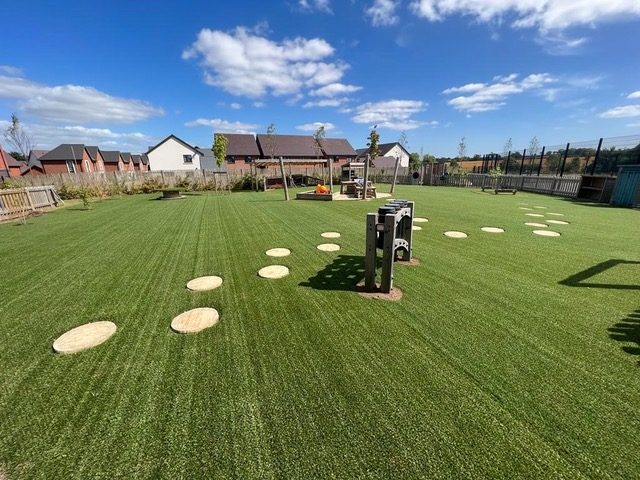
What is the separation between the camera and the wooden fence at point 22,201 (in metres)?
9.59

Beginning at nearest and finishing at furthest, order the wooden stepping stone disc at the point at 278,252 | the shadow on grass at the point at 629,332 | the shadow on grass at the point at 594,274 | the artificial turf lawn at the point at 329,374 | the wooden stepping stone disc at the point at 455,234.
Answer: the artificial turf lawn at the point at 329,374 → the shadow on grass at the point at 629,332 → the shadow on grass at the point at 594,274 → the wooden stepping stone disc at the point at 278,252 → the wooden stepping stone disc at the point at 455,234

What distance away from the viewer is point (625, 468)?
1.36 meters

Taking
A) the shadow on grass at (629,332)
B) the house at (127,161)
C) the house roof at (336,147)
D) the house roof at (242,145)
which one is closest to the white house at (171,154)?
the house roof at (242,145)

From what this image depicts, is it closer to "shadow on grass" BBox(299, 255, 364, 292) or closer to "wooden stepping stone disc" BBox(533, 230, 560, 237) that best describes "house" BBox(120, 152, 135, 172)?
"shadow on grass" BBox(299, 255, 364, 292)

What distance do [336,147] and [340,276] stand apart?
41.0 metres

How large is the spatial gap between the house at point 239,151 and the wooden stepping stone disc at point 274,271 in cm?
3314

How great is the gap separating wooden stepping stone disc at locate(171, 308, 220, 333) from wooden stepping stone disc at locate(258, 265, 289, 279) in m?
0.98

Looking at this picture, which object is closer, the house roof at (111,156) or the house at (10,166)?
the house at (10,166)

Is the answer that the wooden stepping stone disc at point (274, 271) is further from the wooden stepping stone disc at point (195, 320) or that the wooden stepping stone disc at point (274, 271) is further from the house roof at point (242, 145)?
the house roof at point (242, 145)

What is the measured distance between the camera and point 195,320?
2.79 meters

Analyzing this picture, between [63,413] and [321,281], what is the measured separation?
257 centimetres

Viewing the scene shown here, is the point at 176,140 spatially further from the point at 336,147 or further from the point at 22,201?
the point at 22,201

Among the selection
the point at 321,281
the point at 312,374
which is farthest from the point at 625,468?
the point at 321,281

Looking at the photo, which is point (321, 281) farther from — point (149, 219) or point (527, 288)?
point (149, 219)
